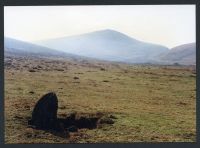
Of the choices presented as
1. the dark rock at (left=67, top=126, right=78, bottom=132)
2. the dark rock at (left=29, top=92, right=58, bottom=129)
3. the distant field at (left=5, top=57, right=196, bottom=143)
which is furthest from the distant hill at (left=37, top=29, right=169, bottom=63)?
the dark rock at (left=67, top=126, right=78, bottom=132)

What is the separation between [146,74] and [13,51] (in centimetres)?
448

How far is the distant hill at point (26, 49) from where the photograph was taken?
53.8ft

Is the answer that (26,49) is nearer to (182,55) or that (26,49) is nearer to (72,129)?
(72,129)

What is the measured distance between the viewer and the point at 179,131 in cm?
1642

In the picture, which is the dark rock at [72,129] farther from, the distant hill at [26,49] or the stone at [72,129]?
the distant hill at [26,49]

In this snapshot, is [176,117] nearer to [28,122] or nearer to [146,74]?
[146,74]

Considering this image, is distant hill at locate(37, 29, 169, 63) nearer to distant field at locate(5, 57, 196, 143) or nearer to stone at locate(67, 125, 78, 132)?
distant field at locate(5, 57, 196, 143)

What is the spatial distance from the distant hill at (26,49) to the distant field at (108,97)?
26 centimetres

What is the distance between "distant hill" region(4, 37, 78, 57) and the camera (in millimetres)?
16391

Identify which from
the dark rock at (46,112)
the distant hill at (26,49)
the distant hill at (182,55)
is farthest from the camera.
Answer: the distant hill at (182,55)

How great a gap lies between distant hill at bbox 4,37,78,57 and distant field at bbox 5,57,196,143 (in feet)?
0.85

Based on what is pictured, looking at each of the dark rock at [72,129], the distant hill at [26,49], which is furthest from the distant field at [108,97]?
the distant hill at [26,49]

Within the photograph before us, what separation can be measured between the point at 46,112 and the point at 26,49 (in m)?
2.27

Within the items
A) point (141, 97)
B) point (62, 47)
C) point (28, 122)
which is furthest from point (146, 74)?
point (28, 122)
